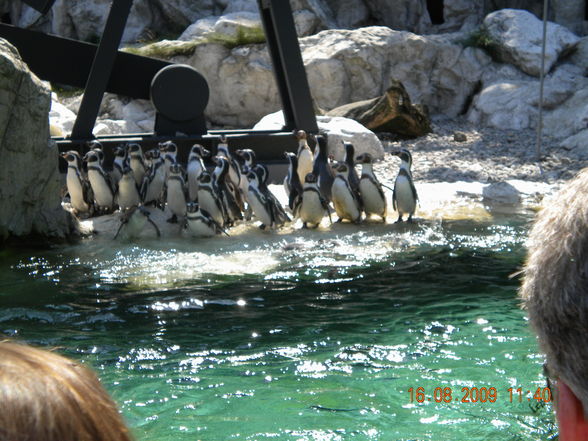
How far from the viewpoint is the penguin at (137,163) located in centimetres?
842

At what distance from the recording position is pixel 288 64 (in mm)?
9367

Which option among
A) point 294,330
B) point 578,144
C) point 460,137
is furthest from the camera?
point 460,137

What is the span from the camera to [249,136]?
31.5 feet

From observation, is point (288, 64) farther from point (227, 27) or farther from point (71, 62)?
point (227, 27)

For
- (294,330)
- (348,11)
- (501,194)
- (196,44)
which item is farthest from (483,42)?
(294,330)

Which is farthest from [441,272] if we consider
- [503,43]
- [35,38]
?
[503,43]

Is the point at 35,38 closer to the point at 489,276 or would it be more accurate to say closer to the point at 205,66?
the point at 205,66

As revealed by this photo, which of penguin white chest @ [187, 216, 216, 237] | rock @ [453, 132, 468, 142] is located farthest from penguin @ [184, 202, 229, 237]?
rock @ [453, 132, 468, 142]

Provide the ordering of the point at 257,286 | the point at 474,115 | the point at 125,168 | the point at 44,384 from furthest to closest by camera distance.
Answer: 1. the point at 474,115
2. the point at 125,168
3. the point at 257,286
4. the point at 44,384

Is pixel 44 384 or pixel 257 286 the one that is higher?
pixel 44 384

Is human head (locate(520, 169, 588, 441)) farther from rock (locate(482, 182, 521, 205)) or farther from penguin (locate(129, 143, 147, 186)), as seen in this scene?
rock (locate(482, 182, 521, 205))

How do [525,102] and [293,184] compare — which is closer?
[293,184]

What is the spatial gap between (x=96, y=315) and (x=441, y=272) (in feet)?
7.94

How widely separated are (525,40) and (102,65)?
7.93 m
